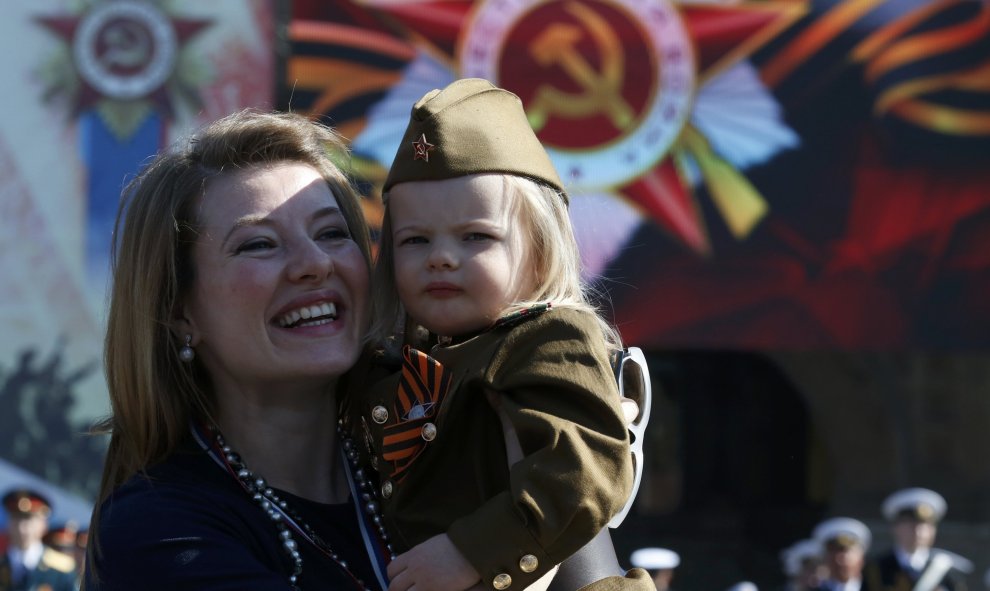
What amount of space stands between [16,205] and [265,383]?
7.69 meters

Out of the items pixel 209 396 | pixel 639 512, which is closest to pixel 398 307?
pixel 209 396

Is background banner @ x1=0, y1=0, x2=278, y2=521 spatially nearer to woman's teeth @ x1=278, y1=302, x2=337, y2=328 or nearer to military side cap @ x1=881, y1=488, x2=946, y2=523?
military side cap @ x1=881, y1=488, x2=946, y2=523

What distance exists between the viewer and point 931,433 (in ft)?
50.5

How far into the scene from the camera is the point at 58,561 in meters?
8.53

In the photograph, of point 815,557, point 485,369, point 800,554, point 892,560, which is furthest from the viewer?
point 800,554

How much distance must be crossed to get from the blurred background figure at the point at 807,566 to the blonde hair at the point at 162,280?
920 centimetres

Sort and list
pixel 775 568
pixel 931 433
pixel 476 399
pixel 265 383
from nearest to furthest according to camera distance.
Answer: pixel 476 399 → pixel 265 383 → pixel 775 568 → pixel 931 433

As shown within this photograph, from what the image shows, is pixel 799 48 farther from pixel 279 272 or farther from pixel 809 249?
pixel 279 272

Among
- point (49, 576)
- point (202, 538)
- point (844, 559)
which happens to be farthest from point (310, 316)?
point (844, 559)

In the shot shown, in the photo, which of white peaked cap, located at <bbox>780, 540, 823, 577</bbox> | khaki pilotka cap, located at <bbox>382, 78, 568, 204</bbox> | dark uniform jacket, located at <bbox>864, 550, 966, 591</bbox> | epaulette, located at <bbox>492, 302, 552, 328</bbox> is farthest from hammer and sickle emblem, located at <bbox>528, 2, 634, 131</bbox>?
epaulette, located at <bbox>492, 302, 552, 328</bbox>

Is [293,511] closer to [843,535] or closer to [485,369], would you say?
[485,369]

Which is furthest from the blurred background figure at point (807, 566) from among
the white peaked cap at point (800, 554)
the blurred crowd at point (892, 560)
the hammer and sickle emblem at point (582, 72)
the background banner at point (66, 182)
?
the background banner at point (66, 182)

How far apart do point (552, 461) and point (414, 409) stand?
30cm

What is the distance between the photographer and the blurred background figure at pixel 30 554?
8484 millimetres
